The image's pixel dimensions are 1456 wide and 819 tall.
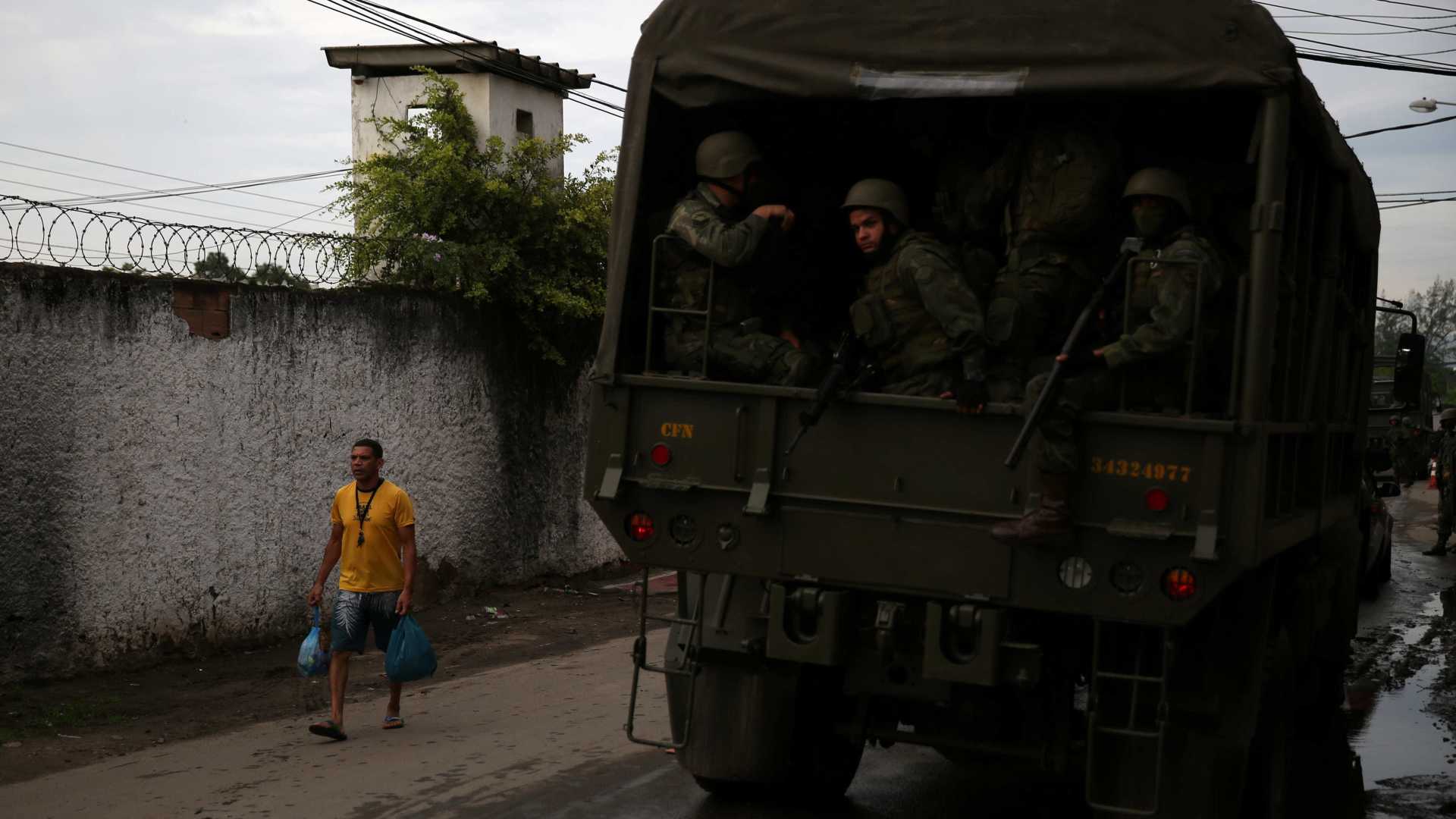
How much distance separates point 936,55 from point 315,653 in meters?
4.70

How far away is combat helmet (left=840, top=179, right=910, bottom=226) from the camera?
588 cm

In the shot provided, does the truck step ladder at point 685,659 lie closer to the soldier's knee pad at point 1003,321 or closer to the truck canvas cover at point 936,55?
the truck canvas cover at point 936,55

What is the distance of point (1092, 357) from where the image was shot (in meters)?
5.29

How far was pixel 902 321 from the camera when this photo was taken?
5785 mm

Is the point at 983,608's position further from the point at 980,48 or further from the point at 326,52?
the point at 326,52

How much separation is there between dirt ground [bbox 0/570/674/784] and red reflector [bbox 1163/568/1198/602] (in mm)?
3273

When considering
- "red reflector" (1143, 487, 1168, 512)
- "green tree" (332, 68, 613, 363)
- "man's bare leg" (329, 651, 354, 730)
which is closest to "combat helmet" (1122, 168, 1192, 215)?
"red reflector" (1143, 487, 1168, 512)

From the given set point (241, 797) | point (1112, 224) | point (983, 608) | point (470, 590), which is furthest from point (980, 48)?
point (470, 590)

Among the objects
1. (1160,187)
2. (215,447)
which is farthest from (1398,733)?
(215,447)

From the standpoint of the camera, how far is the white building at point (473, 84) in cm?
1730

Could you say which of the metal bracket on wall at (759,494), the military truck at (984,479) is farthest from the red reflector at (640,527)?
the metal bracket on wall at (759,494)

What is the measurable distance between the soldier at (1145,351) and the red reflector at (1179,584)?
1.19 ft

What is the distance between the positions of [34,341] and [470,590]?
4738mm

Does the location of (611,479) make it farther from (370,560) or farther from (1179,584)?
(370,560)
